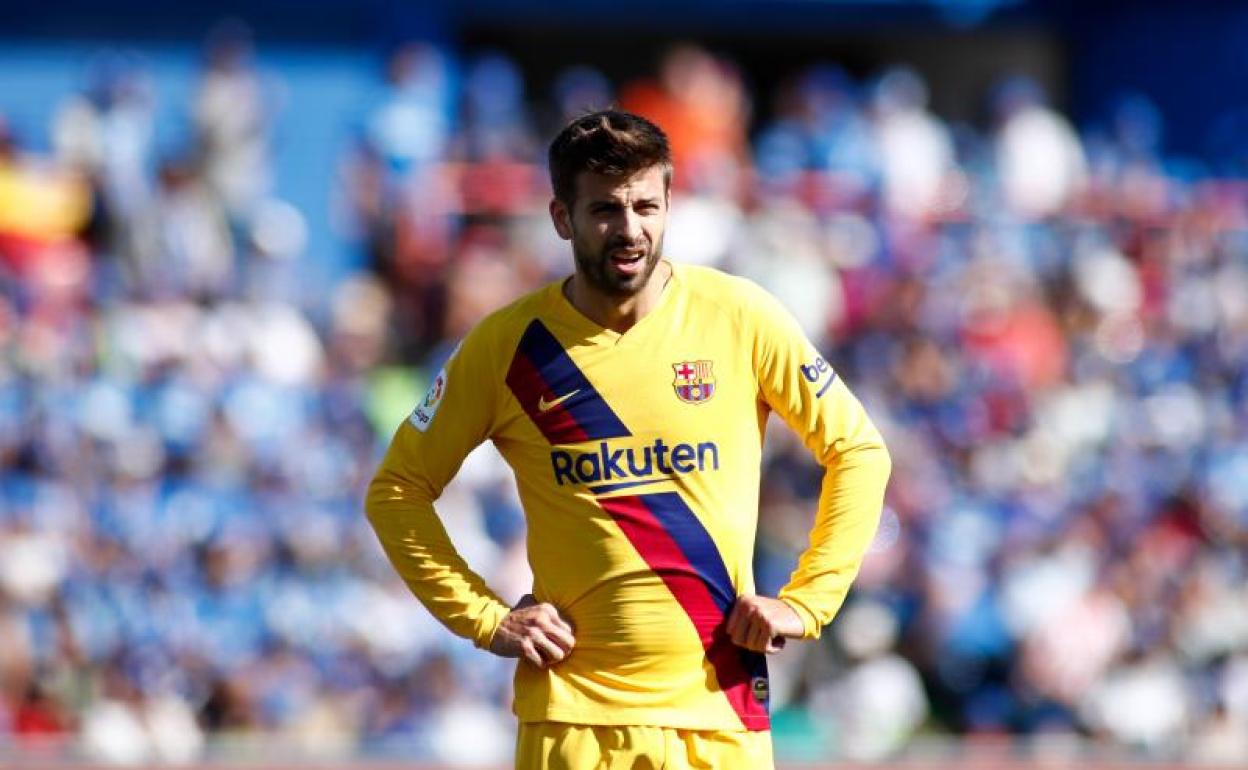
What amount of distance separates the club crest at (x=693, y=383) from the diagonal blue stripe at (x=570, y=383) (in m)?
0.15

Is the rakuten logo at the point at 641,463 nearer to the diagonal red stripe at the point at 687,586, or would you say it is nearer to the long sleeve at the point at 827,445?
the diagonal red stripe at the point at 687,586

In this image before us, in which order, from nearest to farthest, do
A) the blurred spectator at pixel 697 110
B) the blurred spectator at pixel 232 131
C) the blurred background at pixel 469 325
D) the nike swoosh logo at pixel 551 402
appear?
the nike swoosh logo at pixel 551 402
the blurred background at pixel 469 325
the blurred spectator at pixel 232 131
the blurred spectator at pixel 697 110

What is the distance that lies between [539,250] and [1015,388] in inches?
122

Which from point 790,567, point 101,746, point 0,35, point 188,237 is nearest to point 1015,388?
point 790,567

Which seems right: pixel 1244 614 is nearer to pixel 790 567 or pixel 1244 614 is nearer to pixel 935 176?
pixel 790 567

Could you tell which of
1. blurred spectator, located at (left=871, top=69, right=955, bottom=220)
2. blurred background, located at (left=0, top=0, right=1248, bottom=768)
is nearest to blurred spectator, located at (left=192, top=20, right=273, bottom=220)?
blurred background, located at (left=0, top=0, right=1248, bottom=768)

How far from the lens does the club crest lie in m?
4.75

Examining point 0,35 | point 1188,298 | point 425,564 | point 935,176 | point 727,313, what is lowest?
point 425,564

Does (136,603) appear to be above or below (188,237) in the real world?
below

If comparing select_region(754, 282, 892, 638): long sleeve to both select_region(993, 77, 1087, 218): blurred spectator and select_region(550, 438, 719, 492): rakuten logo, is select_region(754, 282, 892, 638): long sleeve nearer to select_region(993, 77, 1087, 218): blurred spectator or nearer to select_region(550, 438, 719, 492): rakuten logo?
select_region(550, 438, 719, 492): rakuten logo

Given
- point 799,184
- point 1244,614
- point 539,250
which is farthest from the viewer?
point 799,184

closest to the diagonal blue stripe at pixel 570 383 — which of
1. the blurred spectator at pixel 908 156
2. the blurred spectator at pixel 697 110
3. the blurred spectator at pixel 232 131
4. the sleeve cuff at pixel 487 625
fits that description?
the sleeve cuff at pixel 487 625

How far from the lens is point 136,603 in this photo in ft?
35.0

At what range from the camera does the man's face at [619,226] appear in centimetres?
461
